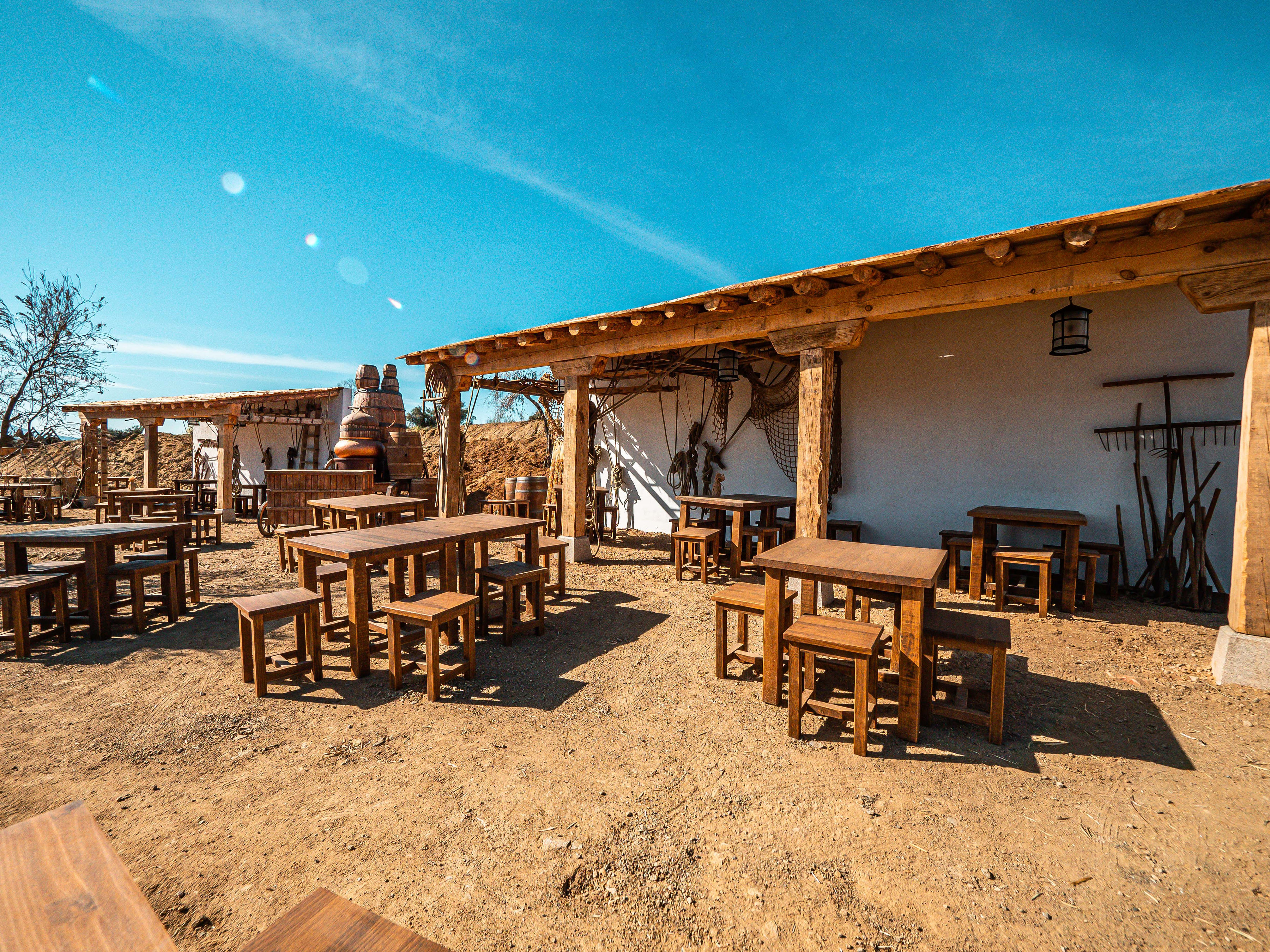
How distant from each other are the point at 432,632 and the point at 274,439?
537 inches

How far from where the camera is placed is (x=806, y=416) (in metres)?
5.00

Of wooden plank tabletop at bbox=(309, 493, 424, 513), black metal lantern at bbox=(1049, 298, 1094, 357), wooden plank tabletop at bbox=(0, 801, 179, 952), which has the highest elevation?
black metal lantern at bbox=(1049, 298, 1094, 357)

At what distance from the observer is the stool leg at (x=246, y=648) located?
10.9 feet

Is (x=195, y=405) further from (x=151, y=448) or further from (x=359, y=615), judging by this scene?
(x=359, y=615)

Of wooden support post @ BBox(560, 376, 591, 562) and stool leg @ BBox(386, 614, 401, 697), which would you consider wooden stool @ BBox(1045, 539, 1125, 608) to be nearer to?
wooden support post @ BBox(560, 376, 591, 562)

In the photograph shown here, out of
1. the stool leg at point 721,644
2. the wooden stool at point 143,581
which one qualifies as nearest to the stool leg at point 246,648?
the wooden stool at point 143,581

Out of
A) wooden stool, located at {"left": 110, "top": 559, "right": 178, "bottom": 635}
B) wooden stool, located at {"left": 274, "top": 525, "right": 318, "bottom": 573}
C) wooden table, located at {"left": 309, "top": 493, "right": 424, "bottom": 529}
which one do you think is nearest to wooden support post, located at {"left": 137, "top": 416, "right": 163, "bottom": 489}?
wooden stool, located at {"left": 274, "top": 525, "right": 318, "bottom": 573}

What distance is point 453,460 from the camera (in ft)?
27.3

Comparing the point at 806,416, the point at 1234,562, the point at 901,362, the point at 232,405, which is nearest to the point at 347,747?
the point at 806,416

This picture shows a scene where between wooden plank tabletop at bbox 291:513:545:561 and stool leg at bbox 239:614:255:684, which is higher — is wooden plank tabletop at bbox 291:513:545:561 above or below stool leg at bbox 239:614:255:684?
above

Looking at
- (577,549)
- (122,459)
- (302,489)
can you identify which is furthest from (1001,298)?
(122,459)

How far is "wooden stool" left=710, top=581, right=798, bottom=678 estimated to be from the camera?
3.31 metres

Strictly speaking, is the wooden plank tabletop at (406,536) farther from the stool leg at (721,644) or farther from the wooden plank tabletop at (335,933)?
the wooden plank tabletop at (335,933)

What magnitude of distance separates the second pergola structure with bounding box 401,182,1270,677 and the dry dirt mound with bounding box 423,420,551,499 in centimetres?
815
